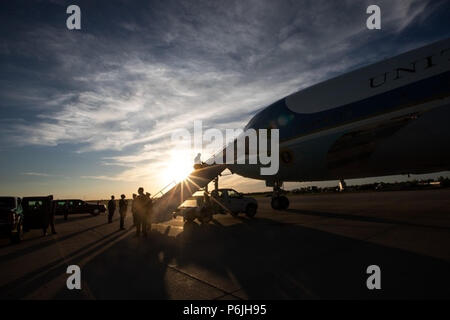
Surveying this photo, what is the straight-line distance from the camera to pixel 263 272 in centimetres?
468

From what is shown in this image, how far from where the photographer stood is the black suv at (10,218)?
8.94m

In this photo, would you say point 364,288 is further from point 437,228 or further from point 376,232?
point 437,228

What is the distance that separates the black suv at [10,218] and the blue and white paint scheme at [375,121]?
12.0 m

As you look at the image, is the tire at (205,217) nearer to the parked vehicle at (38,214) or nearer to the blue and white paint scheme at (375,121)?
the blue and white paint scheme at (375,121)

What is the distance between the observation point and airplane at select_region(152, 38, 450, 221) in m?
8.71

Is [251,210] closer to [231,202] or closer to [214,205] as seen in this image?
[231,202]

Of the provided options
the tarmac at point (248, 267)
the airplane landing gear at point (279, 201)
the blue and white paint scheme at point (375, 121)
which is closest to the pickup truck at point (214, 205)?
the blue and white paint scheme at point (375, 121)

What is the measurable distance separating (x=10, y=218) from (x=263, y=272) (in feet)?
30.3

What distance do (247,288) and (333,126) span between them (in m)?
9.19

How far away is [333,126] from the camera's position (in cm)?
1129

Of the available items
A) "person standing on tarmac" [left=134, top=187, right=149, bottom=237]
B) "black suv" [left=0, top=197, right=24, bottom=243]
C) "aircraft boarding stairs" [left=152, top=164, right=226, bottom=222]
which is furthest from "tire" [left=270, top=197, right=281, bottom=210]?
"black suv" [left=0, top=197, right=24, bottom=243]

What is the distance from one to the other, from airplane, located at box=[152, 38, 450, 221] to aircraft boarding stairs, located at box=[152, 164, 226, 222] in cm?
11

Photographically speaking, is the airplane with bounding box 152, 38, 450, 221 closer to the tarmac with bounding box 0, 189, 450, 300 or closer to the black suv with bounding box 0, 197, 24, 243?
the tarmac with bounding box 0, 189, 450, 300

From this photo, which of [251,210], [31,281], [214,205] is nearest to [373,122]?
[251,210]
